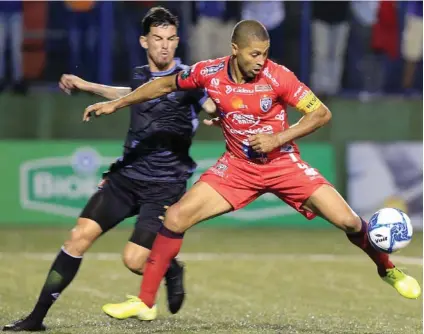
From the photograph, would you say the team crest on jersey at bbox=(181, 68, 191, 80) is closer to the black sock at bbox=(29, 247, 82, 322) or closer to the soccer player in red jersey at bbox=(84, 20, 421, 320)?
the soccer player in red jersey at bbox=(84, 20, 421, 320)

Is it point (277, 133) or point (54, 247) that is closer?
point (277, 133)

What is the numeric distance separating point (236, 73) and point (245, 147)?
51cm

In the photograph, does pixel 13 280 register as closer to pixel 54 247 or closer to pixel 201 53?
pixel 54 247

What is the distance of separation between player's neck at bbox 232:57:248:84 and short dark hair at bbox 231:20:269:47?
0.17m

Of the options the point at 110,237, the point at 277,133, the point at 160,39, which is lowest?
the point at 110,237

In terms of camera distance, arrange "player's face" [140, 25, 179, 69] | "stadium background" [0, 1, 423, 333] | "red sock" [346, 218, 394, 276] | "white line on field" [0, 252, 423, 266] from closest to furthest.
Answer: "red sock" [346, 218, 394, 276]
"player's face" [140, 25, 179, 69]
"white line on field" [0, 252, 423, 266]
"stadium background" [0, 1, 423, 333]

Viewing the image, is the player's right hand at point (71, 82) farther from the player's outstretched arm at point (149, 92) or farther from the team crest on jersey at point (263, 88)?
the team crest on jersey at point (263, 88)

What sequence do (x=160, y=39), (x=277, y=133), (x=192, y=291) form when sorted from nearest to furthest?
1. (x=277, y=133)
2. (x=160, y=39)
3. (x=192, y=291)

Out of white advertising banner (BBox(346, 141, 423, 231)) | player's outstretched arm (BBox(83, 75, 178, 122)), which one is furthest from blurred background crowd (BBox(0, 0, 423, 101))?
player's outstretched arm (BBox(83, 75, 178, 122))

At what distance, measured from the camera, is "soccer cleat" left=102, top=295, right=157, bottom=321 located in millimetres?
7617

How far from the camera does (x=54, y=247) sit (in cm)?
1379

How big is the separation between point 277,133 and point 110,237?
7.57 m

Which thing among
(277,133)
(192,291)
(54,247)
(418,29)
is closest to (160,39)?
(277,133)

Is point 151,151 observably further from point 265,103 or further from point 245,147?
point 265,103
